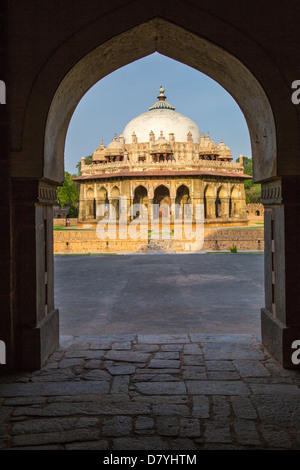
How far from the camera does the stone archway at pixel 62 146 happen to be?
3850 mm

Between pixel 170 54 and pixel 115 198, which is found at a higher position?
pixel 115 198

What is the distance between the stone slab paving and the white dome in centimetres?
3474

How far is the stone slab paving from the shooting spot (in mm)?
2611

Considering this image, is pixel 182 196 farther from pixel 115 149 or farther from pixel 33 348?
pixel 33 348

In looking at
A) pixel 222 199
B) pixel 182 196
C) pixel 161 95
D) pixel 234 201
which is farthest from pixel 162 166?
pixel 161 95

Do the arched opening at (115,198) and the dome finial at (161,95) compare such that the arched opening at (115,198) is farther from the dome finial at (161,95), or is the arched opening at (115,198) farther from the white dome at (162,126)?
the dome finial at (161,95)

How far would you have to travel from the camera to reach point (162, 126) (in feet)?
126

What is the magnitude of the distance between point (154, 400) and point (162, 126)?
121 ft

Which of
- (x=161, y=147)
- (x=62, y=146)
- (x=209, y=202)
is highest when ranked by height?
(x=161, y=147)

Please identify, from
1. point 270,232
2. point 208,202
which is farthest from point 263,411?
point 208,202

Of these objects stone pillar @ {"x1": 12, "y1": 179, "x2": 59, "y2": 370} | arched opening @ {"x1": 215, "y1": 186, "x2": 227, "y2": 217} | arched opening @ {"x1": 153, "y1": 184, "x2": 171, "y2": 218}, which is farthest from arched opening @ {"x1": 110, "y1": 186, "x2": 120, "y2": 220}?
stone pillar @ {"x1": 12, "y1": 179, "x2": 59, "y2": 370}

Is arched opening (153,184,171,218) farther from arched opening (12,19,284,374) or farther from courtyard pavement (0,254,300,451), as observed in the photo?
arched opening (12,19,284,374)

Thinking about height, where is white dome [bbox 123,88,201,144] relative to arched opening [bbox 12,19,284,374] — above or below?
above
